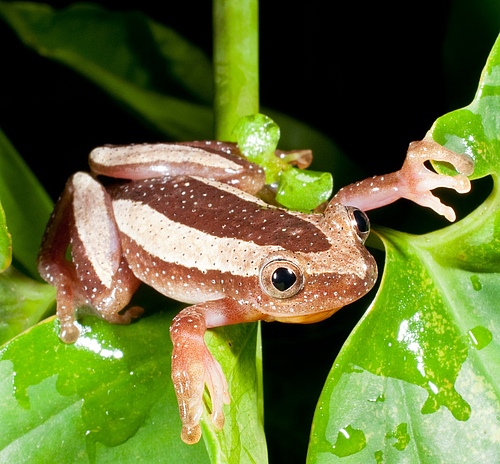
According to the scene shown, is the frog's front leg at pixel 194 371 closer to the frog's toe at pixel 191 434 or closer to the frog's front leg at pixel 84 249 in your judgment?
the frog's toe at pixel 191 434

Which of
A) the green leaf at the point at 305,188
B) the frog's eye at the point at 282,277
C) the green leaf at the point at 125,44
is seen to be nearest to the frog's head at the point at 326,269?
the frog's eye at the point at 282,277

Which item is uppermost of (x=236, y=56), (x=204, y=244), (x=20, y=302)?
(x=236, y=56)

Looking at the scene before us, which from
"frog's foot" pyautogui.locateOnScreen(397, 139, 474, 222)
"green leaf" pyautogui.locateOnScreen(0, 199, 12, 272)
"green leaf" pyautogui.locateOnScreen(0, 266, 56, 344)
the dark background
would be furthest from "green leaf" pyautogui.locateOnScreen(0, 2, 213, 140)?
"green leaf" pyautogui.locateOnScreen(0, 199, 12, 272)

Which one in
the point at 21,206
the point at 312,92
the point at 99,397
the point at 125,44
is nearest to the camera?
the point at 99,397

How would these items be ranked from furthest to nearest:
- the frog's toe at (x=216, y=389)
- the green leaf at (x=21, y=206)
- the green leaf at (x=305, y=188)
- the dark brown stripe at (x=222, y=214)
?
the green leaf at (x=21, y=206) → the green leaf at (x=305, y=188) → the dark brown stripe at (x=222, y=214) → the frog's toe at (x=216, y=389)

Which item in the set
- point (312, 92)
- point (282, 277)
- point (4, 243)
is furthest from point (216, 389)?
point (312, 92)

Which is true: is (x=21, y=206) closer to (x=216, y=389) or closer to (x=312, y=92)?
(x=216, y=389)

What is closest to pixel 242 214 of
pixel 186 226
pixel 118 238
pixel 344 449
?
pixel 186 226
